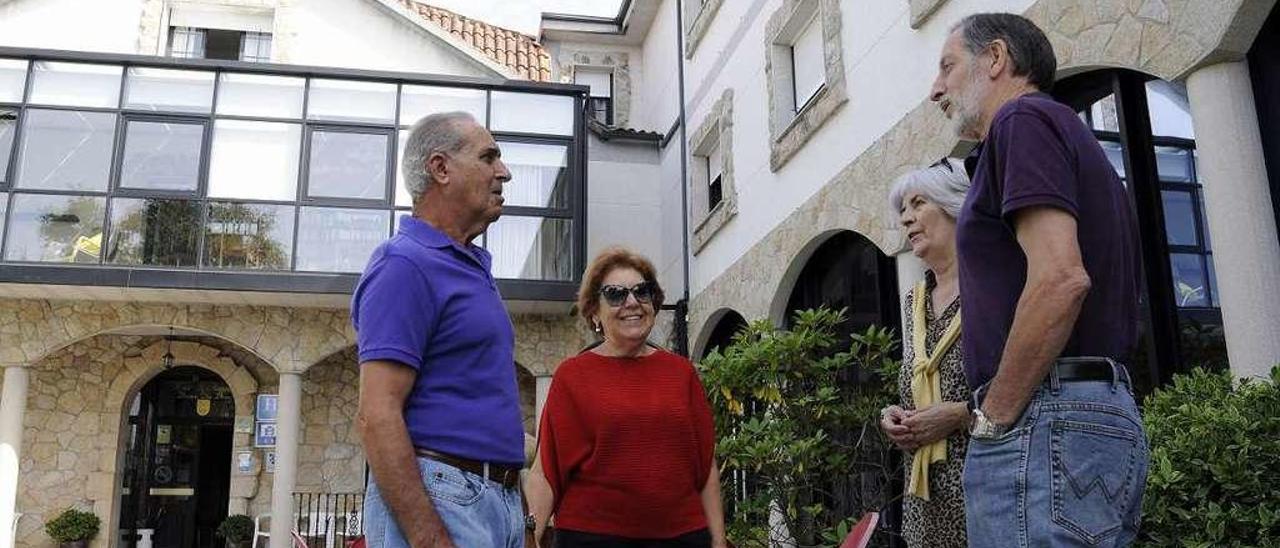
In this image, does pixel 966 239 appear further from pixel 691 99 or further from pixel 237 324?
pixel 237 324

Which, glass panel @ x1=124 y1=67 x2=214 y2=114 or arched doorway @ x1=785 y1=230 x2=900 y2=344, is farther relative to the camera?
glass panel @ x1=124 y1=67 x2=214 y2=114

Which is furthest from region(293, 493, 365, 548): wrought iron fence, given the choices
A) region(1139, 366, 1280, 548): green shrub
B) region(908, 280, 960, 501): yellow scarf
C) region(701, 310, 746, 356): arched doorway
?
region(1139, 366, 1280, 548): green shrub

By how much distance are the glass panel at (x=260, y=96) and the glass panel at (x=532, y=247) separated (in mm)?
3015

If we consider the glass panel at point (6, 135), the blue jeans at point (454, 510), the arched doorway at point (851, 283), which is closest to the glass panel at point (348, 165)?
the glass panel at point (6, 135)

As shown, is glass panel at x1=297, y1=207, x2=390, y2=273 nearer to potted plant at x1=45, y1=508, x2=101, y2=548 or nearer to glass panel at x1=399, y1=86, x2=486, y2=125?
glass panel at x1=399, y1=86, x2=486, y2=125

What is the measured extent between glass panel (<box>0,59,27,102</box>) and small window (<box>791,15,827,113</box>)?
372 inches

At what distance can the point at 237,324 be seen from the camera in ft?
41.6

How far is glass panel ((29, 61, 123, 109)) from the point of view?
1201 cm

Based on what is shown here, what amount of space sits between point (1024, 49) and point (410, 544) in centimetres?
160

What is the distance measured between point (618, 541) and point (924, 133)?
13.7 ft

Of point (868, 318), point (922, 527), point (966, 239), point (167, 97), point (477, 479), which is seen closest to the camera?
point (966, 239)

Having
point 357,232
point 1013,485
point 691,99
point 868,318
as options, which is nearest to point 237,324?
point 357,232

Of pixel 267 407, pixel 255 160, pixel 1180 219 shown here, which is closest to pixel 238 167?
pixel 255 160

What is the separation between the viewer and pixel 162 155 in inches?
476
